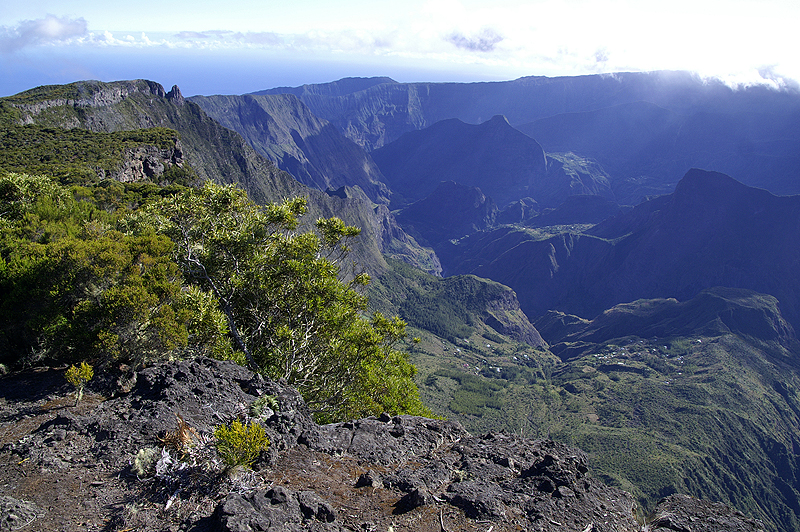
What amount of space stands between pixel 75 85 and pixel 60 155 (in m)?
84.7

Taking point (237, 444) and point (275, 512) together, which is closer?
point (275, 512)

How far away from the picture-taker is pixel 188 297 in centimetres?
1616

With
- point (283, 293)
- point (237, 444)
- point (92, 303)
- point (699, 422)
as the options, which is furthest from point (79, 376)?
point (699, 422)

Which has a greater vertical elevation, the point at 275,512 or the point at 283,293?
the point at 283,293

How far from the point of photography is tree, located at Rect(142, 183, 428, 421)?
19.1m

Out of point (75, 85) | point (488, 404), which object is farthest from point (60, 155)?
point (488, 404)

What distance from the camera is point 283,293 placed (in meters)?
19.4

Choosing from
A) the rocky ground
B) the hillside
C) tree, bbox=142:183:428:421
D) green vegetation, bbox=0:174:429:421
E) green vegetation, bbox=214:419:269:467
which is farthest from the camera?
the hillside

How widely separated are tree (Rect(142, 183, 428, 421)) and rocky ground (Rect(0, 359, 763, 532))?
14.3 ft

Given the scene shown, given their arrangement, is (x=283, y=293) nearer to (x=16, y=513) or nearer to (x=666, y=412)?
(x=16, y=513)

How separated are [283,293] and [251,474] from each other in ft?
32.0

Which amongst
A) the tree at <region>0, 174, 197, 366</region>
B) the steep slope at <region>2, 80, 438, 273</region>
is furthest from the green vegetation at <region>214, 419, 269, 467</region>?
the steep slope at <region>2, 80, 438, 273</region>

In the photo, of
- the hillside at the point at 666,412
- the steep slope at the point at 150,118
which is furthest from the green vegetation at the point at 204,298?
the hillside at the point at 666,412

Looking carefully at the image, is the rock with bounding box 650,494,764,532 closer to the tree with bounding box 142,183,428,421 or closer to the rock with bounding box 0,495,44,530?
the tree with bounding box 142,183,428,421
